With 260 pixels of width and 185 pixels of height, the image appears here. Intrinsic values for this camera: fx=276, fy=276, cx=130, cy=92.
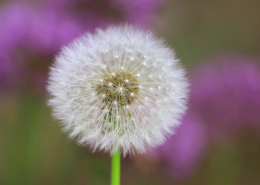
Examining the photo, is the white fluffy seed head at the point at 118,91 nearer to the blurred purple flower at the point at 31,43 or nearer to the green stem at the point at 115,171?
the green stem at the point at 115,171

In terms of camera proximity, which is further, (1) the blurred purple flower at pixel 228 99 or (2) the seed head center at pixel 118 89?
(1) the blurred purple flower at pixel 228 99

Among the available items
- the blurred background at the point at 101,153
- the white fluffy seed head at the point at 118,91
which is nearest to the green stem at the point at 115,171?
the white fluffy seed head at the point at 118,91

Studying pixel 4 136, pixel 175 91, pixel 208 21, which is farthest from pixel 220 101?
pixel 4 136

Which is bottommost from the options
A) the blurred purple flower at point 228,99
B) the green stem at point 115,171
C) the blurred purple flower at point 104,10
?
the green stem at point 115,171

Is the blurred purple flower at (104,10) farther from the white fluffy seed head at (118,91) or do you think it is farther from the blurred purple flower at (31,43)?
the white fluffy seed head at (118,91)

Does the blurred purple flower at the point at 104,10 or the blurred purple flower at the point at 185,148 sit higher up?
the blurred purple flower at the point at 104,10

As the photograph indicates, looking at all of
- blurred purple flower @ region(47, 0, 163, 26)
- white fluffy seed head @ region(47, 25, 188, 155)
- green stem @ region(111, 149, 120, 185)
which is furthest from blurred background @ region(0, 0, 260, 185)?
green stem @ region(111, 149, 120, 185)

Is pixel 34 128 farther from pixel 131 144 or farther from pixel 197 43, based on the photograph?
pixel 197 43

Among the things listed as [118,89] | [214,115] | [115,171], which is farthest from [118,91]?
[214,115]
